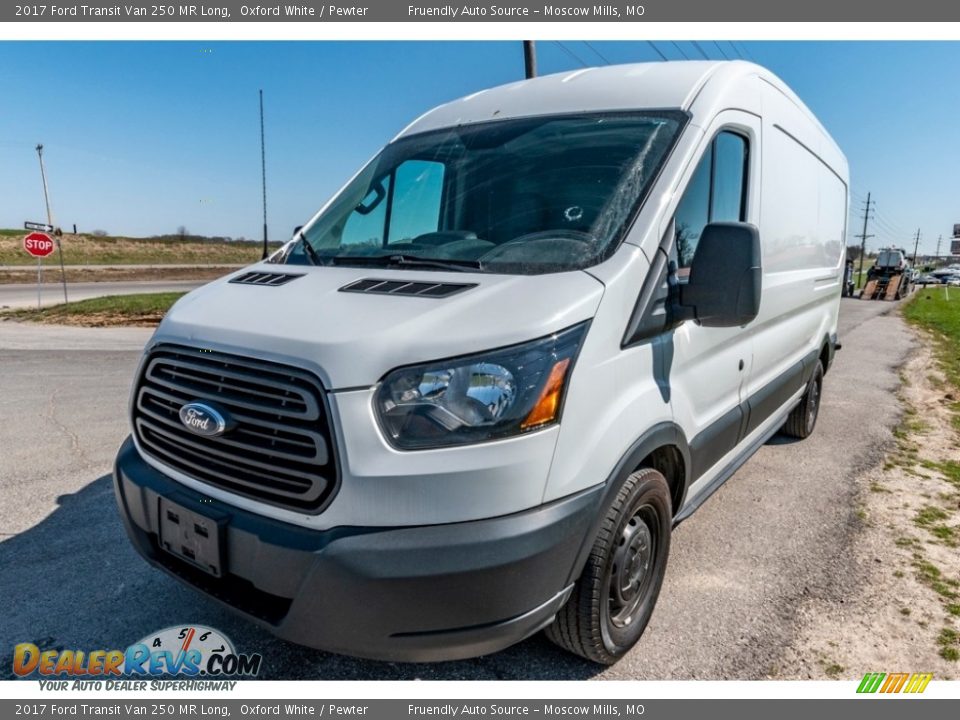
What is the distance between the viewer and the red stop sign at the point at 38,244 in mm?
17500

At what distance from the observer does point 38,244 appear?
1784 cm

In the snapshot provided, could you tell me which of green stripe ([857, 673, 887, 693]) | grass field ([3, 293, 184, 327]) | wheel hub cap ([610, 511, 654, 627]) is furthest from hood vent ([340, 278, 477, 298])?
grass field ([3, 293, 184, 327])

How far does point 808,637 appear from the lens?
2.65m

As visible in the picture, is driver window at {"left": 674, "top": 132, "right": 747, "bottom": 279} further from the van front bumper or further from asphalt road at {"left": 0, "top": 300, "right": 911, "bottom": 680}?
asphalt road at {"left": 0, "top": 300, "right": 911, "bottom": 680}

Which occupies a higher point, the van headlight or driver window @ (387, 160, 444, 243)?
driver window @ (387, 160, 444, 243)

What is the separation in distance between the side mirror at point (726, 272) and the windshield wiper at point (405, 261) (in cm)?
85

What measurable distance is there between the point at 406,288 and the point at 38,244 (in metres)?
20.4

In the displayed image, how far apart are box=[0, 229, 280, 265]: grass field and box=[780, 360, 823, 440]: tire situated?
53.5 metres

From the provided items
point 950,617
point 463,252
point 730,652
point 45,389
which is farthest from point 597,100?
point 45,389

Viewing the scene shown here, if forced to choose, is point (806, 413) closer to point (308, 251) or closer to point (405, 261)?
point (405, 261)

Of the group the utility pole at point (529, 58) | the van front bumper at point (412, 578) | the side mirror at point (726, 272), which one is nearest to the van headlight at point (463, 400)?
the van front bumper at point (412, 578)

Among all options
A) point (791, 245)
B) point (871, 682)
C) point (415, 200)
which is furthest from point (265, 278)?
point (791, 245)

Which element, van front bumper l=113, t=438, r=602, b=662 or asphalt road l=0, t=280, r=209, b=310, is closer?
van front bumper l=113, t=438, r=602, b=662

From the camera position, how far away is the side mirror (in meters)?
2.26
